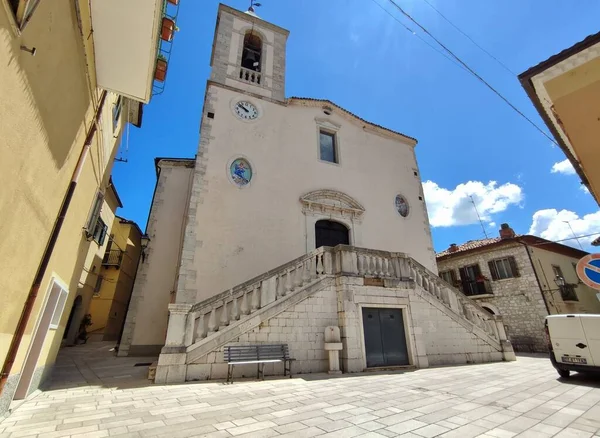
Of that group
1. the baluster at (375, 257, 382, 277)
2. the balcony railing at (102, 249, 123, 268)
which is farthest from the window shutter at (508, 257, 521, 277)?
the balcony railing at (102, 249, 123, 268)

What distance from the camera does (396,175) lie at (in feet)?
49.6

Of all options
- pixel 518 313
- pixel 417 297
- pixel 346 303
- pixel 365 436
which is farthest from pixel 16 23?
pixel 518 313

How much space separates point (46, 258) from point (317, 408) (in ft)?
14.5

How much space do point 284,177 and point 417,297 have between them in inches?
265

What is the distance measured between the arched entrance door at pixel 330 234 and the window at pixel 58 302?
7.99 meters

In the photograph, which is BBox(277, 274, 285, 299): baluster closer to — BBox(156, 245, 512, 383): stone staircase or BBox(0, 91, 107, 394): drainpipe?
BBox(156, 245, 512, 383): stone staircase

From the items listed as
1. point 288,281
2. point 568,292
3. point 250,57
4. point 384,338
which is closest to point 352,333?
point 384,338

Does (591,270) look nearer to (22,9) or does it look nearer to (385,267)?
(385,267)

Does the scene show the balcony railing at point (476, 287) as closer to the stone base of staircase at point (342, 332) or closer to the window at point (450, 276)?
the window at point (450, 276)

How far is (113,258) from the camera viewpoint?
2003 cm

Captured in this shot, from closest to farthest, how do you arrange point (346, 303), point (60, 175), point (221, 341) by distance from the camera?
point (60, 175), point (221, 341), point (346, 303)

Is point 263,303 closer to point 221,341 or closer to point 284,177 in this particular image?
point 221,341

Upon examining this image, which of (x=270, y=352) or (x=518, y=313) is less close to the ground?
(x=518, y=313)

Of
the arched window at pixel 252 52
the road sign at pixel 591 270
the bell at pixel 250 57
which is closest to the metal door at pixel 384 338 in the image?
the road sign at pixel 591 270
